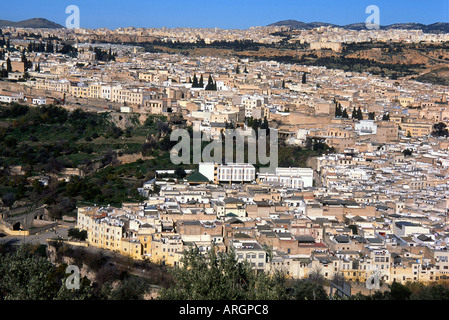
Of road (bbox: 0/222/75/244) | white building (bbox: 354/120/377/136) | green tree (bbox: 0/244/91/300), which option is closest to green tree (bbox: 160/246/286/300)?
green tree (bbox: 0/244/91/300)

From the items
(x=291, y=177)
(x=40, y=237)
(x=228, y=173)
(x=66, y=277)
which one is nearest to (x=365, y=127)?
(x=291, y=177)

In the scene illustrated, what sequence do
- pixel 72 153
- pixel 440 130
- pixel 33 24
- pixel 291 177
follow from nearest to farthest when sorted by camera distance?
1. pixel 291 177
2. pixel 72 153
3. pixel 440 130
4. pixel 33 24

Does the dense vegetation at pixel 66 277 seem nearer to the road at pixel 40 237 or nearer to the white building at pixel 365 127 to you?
the road at pixel 40 237

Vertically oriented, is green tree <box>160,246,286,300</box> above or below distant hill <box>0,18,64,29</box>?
below

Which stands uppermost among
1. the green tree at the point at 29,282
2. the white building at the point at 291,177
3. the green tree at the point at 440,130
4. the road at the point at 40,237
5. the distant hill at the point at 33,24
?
the distant hill at the point at 33,24

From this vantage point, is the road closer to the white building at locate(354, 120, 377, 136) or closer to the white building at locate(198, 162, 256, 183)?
the white building at locate(198, 162, 256, 183)

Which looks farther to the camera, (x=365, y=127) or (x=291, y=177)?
(x=365, y=127)

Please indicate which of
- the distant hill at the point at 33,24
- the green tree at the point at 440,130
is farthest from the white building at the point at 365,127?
the distant hill at the point at 33,24

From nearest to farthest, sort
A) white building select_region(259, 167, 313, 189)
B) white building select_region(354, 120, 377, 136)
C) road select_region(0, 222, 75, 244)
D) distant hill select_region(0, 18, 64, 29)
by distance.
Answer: road select_region(0, 222, 75, 244) < white building select_region(259, 167, 313, 189) < white building select_region(354, 120, 377, 136) < distant hill select_region(0, 18, 64, 29)

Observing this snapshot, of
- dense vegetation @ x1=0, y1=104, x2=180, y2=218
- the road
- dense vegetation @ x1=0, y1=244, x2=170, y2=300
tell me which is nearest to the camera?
dense vegetation @ x1=0, y1=244, x2=170, y2=300

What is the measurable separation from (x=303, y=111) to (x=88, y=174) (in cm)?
784

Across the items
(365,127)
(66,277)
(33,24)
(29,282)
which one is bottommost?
(66,277)

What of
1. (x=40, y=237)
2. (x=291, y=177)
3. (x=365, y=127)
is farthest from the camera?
(x=365, y=127)

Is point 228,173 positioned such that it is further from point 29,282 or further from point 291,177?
point 29,282
